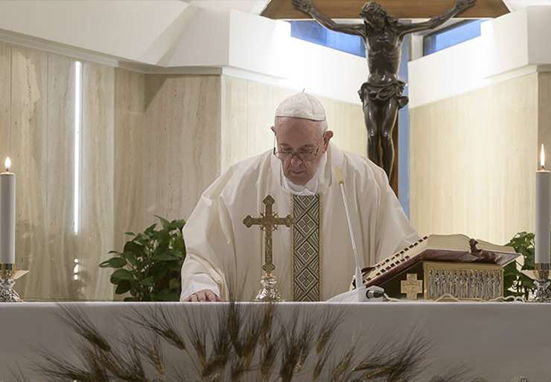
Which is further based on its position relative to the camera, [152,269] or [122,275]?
[152,269]

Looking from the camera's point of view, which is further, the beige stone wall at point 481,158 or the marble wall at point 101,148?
the beige stone wall at point 481,158

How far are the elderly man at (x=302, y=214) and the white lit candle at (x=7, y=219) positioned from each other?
1.09 metres

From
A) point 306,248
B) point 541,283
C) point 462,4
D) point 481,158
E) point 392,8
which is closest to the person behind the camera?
point 541,283

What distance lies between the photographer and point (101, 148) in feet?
28.6

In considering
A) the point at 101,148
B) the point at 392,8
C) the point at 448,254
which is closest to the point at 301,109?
the point at 448,254

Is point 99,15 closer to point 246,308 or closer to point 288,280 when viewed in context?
point 288,280

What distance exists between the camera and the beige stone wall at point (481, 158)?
31.2ft

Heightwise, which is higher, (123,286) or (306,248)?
(306,248)

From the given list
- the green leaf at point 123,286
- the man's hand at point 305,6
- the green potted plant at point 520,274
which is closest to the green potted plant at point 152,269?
the green leaf at point 123,286

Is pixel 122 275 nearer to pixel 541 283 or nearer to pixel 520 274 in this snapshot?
pixel 520 274

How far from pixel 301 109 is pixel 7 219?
1561mm

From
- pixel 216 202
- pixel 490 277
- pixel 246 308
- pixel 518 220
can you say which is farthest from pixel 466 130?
pixel 246 308

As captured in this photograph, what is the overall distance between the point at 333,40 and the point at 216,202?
Answer: 715cm

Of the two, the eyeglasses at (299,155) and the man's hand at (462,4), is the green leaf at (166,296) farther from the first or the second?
the man's hand at (462,4)
